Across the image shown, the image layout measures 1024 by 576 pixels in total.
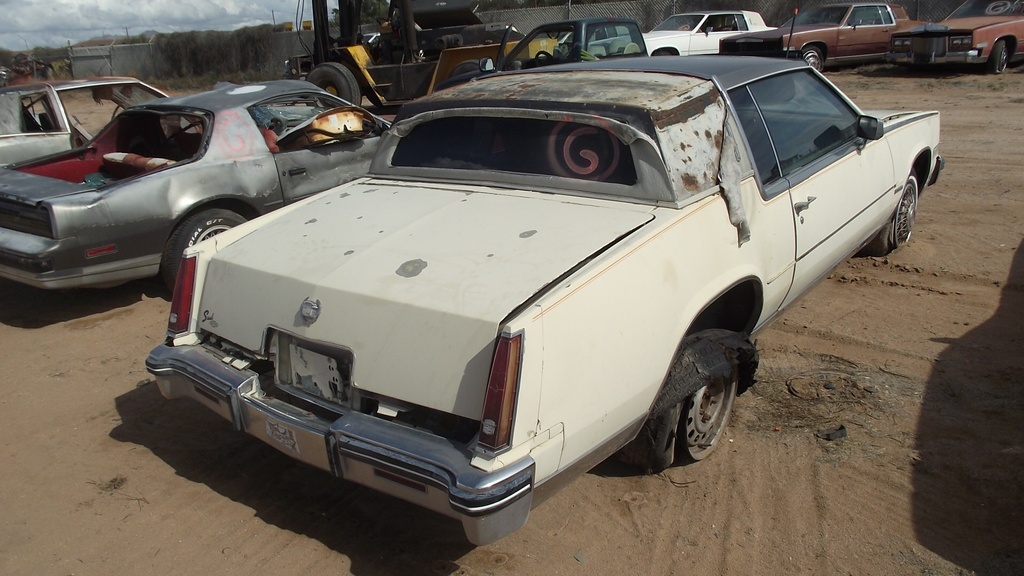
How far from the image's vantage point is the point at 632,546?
2.95 meters

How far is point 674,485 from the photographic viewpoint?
3.31 m

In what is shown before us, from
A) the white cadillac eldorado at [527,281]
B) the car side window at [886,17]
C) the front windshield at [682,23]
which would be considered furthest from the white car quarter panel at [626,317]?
the car side window at [886,17]

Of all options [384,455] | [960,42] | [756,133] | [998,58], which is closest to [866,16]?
[960,42]

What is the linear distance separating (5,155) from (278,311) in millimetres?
6254

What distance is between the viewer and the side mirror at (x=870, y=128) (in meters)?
4.41

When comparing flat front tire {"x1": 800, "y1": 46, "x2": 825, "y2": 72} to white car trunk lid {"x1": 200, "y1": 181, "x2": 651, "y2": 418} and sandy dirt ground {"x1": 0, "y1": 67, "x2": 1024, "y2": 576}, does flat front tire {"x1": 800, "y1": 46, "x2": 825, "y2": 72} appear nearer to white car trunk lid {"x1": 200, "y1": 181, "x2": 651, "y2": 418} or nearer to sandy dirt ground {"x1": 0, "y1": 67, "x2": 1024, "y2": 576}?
sandy dirt ground {"x1": 0, "y1": 67, "x2": 1024, "y2": 576}

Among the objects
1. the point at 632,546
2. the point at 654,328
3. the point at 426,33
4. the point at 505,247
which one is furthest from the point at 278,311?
the point at 426,33

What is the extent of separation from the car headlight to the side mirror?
11981mm

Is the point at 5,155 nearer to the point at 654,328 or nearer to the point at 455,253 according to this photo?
the point at 455,253

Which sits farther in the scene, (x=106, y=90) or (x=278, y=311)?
(x=106, y=90)

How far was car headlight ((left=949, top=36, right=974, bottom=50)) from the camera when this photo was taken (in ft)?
46.6

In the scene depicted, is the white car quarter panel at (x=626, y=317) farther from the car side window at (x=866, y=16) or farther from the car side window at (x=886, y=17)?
the car side window at (x=886, y=17)

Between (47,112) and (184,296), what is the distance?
5.95 metres

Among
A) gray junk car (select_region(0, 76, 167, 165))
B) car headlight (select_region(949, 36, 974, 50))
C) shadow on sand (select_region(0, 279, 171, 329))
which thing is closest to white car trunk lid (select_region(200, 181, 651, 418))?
shadow on sand (select_region(0, 279, 171, 329))
